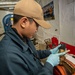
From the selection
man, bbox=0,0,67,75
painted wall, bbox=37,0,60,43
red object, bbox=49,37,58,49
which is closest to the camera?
man, bbox=0,0,67,75

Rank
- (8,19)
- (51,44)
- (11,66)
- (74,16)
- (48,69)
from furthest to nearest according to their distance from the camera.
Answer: (8,19), (51,44), (74,16), (48,69), (11,66)

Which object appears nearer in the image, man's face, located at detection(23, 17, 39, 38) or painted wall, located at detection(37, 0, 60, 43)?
man's face, located at detection(23, 17, 39, 38)

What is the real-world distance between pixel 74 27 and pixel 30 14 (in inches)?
33.4

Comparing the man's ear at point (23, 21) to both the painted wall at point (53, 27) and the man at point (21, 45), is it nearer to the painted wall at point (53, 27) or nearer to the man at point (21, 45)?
the man at point (21, 45)

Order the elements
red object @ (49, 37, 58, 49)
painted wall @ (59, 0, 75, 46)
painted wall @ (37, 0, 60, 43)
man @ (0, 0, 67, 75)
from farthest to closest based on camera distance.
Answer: painted wall @ (37, 0, 60, 43) → red object @ (49, 37, 58, 49) → painted wall @ (59, 0, 75, 46) → man @ (0, 0, 67, 75)

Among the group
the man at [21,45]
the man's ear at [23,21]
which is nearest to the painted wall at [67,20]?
the man at [21,45]

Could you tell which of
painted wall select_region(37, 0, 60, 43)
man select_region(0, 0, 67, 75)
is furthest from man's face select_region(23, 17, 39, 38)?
painted wall select_region(37, 0, 60, 43)

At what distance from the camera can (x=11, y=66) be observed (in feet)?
3.24

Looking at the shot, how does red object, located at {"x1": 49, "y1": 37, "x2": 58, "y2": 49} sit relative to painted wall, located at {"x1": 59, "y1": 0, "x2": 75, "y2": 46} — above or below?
below

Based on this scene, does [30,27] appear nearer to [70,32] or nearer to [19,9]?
[19,9]

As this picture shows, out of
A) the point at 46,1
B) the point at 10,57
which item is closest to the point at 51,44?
the point at 46,1

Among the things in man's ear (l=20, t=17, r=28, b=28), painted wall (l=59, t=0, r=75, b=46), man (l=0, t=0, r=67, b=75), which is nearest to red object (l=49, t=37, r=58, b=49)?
painted wall (l=59, t=0, r=75, b=46)

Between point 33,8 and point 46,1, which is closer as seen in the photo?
point 33,8

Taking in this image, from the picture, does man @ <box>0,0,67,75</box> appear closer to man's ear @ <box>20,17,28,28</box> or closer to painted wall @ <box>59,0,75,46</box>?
man's ear @ <box>20,17,28,28</box>
